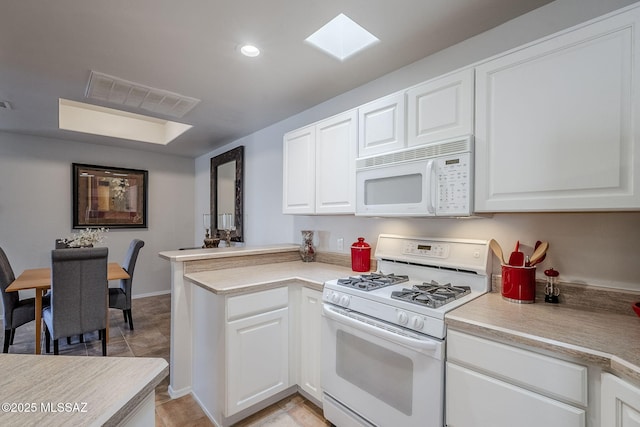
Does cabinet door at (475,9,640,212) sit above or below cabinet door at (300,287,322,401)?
above

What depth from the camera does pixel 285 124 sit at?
128 inches

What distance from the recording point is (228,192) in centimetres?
416

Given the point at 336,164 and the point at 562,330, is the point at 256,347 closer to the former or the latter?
the point at 336,164

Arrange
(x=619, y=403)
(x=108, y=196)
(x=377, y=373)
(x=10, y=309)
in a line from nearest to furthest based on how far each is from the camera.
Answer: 1. (x=619, y=403)
2. (x=377, y=373)
3. (x=10, y=309)
4. (x=108, y=196)

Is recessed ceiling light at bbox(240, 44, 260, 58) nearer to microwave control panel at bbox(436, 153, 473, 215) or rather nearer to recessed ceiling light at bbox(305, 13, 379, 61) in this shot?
recessed ceiling light at bbox(305, 13, 379, 61)

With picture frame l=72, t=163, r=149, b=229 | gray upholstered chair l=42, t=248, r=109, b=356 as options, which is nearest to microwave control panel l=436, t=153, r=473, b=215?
gray upholstered chair l=42, t=248, r=109, b=356

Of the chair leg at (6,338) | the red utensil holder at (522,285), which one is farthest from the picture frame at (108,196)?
the red utensil holder at (522,285)

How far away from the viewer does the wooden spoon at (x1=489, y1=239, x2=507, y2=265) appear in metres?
1.58

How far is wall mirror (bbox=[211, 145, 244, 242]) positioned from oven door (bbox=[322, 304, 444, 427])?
7.56 ft

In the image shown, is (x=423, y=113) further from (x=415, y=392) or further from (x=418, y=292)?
(x=415, y=392)

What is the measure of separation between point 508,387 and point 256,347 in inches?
54.1

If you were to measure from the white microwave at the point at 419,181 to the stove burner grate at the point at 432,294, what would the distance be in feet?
1.38

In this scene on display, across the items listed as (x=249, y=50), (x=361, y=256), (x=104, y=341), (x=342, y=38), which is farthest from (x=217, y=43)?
(x=104, y=341)

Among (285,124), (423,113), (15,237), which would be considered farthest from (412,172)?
(15,237)
